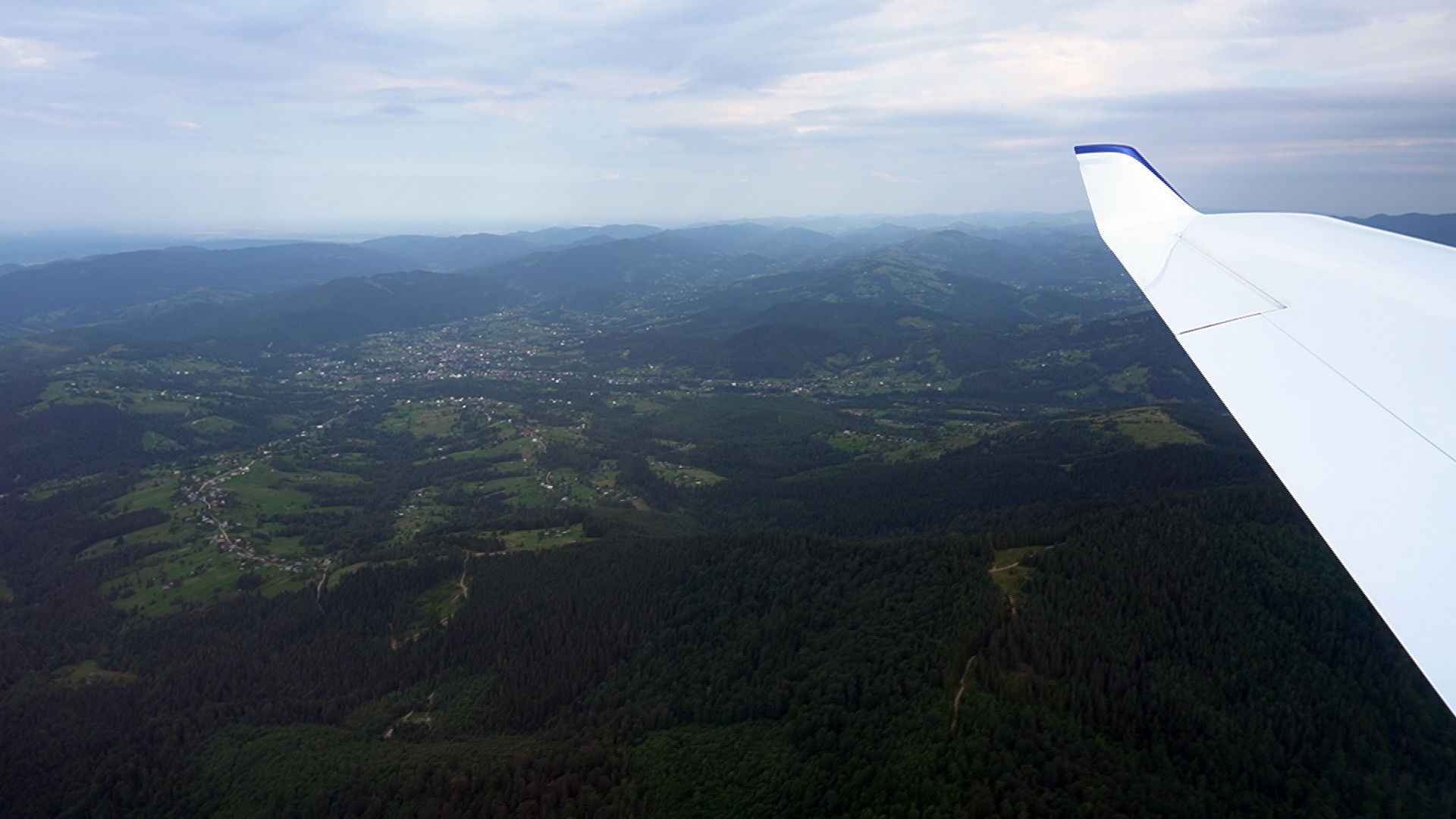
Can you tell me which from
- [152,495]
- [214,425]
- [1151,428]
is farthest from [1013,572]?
[214,425]

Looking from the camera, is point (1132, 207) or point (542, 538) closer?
point (1132, 207)

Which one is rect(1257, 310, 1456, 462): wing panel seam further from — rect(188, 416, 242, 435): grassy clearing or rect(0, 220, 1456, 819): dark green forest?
rect(188, 416, 242, 435): grassy clearing

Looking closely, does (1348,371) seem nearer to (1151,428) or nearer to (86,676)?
(86,676)

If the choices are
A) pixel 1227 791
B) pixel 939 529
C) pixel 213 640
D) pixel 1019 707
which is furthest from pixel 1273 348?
pixel 213 640

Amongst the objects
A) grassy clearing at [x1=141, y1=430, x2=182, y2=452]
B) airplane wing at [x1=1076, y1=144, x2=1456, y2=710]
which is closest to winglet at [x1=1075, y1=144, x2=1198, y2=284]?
airplane wing at [x1=1076, y1=144, x2=1456, y2=710]

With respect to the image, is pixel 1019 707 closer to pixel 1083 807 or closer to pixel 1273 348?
pixel 1083 807

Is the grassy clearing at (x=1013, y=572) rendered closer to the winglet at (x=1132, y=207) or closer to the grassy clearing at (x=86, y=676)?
the winglet at (x=1132, y=207)
